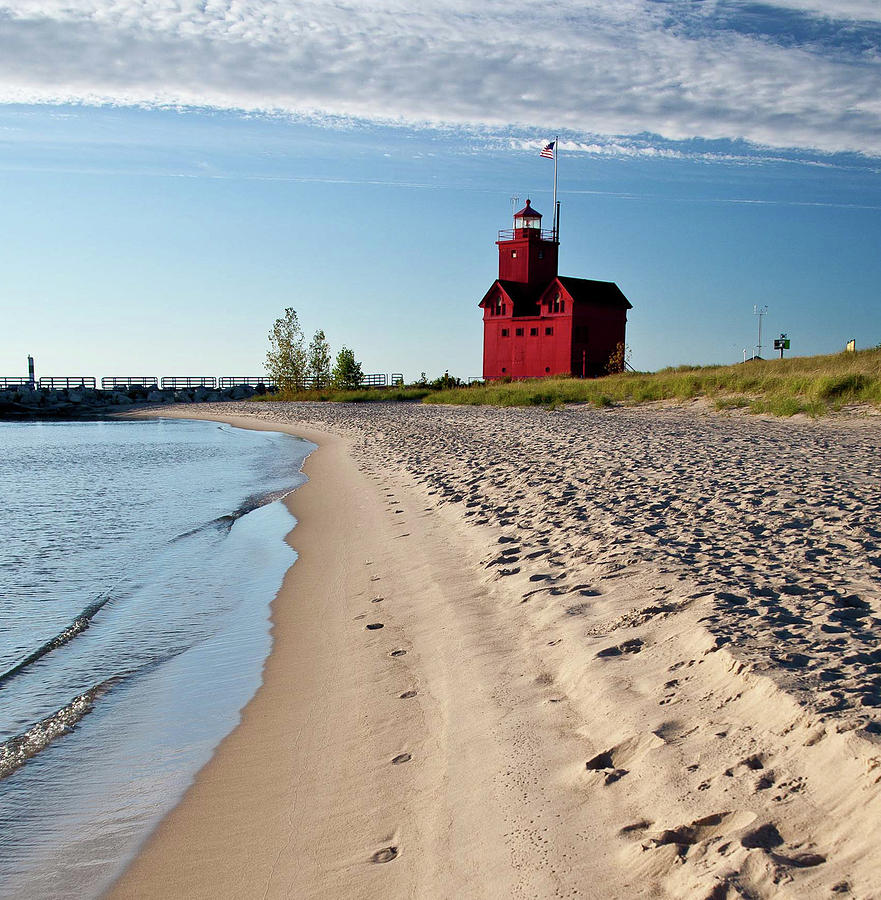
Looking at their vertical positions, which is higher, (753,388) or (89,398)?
(753,388)

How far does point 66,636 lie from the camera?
24.1 ft

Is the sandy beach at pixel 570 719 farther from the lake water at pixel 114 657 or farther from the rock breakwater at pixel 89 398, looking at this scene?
the rock breakwater at pixel 89 398

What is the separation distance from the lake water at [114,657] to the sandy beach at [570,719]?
0.31 m

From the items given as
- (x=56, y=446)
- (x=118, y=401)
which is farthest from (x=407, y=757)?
(x=118, y=401)

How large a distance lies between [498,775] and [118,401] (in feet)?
242

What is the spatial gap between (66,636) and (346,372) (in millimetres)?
57045

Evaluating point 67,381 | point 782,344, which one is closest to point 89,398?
point 67,381

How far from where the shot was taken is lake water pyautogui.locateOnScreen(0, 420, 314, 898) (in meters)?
4.16

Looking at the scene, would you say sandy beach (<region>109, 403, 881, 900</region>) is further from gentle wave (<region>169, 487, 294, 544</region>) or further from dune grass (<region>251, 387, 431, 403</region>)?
dune grass (<region>251, 387, 431, 403</region>)

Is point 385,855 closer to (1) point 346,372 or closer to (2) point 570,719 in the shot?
(2) point 570,719

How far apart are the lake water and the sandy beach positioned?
1.00 feet

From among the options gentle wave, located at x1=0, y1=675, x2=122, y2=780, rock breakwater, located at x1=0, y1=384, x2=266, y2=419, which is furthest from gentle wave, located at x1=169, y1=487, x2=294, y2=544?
rock breakwater, located at x1=0, y1=384, x2=266, y2=419

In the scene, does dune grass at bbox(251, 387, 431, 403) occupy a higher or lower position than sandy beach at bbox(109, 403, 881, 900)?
higher

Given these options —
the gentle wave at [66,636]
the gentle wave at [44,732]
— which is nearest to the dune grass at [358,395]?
the gentle wave at [66,636]
